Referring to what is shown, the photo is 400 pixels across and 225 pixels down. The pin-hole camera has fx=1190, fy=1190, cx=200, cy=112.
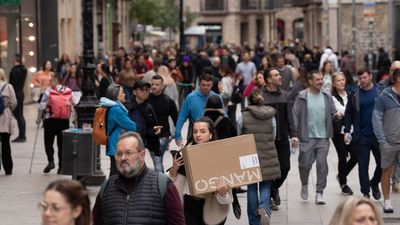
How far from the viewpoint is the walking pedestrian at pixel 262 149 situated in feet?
41.5

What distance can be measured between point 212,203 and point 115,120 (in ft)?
13.3

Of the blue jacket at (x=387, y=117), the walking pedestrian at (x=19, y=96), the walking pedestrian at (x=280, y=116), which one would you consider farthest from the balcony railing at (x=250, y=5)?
the blue jacket at (x=387, y=117)

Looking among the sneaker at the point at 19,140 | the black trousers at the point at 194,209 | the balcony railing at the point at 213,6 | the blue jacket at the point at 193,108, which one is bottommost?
the sneaker at the point at 19,140

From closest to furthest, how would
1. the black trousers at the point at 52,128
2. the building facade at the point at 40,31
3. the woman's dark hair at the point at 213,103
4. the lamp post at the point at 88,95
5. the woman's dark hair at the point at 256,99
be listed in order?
the woman's dark hair at the point at 256,99
the woman's dark hair at the point at 213,103
the lamp post at the point at 88,95
the black trousers at the point at 52,128
the building facade at the point at 40,31

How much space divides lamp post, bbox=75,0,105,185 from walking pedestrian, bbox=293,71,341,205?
9.75 ft

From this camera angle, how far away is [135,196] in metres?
7.45

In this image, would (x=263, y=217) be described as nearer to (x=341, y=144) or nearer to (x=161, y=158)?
(x=161, y=158)

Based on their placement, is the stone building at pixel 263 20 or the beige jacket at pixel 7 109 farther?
the stone building at pixel 263 20

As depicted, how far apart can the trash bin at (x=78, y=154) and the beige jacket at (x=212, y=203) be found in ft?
19.7

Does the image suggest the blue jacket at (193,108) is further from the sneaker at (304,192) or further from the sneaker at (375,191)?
the sneaker at (375,191)

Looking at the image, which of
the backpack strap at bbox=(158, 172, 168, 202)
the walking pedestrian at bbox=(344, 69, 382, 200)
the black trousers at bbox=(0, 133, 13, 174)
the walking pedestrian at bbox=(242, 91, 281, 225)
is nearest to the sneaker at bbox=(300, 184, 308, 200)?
the walking pedestrian at bbox=(344, 69, 382, 200)

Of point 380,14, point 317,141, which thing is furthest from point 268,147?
point 380,14

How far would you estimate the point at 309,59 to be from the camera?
129ft

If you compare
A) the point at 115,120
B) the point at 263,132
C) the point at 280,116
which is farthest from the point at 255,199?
the point at 115,120
